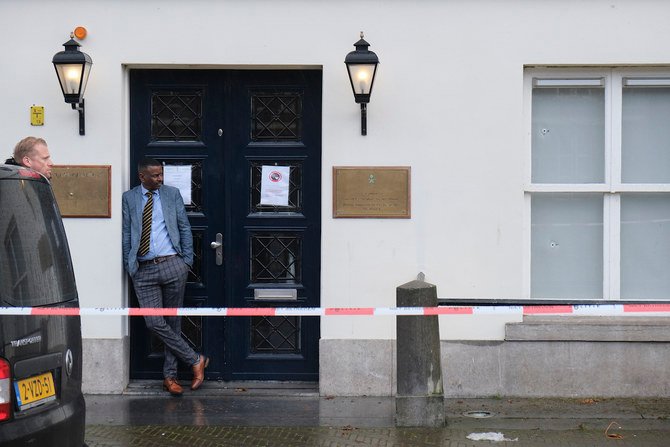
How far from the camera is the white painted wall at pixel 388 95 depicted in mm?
8281

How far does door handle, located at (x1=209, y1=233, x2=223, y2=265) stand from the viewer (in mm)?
Result: 8562

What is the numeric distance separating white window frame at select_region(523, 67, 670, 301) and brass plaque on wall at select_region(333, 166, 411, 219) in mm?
1130

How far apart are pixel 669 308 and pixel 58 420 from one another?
15.2ft

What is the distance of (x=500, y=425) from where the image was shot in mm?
7418

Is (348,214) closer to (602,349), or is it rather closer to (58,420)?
(602,349)

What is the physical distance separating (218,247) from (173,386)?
132 centimetres

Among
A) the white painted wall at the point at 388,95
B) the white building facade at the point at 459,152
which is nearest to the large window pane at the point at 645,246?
the white building facade at the point at 459,152

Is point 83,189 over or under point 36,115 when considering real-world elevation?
under

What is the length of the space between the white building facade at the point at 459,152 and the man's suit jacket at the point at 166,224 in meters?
0.16

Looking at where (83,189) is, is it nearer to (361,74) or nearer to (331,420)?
(361,74)

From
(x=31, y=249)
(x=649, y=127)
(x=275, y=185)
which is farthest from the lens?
(x=275, y=185)

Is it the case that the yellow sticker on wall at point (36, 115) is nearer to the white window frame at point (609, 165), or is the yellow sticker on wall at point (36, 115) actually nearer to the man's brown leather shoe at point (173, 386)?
the man's brown leather shoe at point (173, 386)

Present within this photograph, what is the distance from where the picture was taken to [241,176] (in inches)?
339

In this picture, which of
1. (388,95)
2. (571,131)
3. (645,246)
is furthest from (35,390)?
(645,246)
